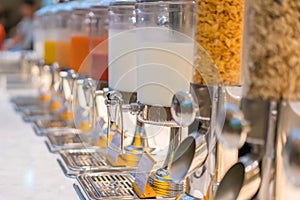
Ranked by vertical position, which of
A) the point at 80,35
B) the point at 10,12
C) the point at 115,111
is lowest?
the point at 115,111

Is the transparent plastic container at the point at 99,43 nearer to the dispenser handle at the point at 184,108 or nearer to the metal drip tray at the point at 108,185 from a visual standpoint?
the metal drip tray at the point at 108,185

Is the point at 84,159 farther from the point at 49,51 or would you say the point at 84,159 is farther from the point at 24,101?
the point at 24,101

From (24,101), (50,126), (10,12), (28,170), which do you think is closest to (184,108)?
(28,170)

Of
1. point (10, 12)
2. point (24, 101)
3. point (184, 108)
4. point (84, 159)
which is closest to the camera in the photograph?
point (184, 108)

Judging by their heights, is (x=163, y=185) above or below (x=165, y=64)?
below

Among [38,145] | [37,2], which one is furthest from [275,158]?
[37,2]

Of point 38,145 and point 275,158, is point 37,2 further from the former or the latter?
point 275,158

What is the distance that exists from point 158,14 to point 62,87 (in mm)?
629

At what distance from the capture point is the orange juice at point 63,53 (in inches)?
52.4

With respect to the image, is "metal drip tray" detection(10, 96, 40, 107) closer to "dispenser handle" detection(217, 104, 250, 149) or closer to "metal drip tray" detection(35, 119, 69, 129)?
"metal drip tray" detection(35, 119, 69, 129)

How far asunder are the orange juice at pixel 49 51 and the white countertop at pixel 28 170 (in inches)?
11.2

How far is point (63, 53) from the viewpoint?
140 cm

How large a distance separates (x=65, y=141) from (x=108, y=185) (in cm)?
37

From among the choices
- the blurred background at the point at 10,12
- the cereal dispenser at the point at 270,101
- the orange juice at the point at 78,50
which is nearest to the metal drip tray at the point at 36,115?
the orange juice at the point at 78,50
